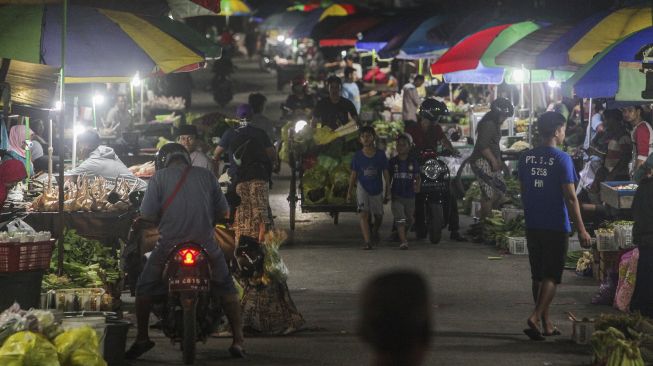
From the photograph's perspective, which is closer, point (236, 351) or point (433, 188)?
point (236, 351)

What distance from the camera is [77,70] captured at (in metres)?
12.3

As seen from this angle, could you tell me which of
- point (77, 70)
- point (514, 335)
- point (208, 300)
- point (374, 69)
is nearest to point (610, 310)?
point (514, 335)

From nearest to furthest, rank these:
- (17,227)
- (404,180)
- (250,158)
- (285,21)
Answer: (17,227)
(250,158)
(404,180)
(285,21)

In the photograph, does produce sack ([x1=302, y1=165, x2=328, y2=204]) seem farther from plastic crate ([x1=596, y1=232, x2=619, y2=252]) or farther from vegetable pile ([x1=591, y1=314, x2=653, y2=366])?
vegetable pile ([x1=591, y1=314, x2=653, y2=366])

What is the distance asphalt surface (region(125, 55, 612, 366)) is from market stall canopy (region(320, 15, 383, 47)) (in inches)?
645

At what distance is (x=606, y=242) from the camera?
12.8m

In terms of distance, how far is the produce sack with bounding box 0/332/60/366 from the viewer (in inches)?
303

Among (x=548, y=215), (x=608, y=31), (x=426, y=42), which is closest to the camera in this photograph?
(x=548, y=215)

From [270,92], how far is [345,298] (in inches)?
1424

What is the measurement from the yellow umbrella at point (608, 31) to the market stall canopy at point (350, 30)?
18367 mm

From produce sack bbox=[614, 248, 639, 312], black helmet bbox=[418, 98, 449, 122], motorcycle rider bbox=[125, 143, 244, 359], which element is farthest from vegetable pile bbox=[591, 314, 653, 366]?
black helmet bbox=[418, 98, 449, 122]

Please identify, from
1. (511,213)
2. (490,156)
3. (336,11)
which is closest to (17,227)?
(490,156)

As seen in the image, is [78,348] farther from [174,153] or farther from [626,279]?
[626,279]

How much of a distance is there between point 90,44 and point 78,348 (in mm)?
5090
